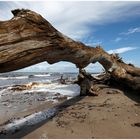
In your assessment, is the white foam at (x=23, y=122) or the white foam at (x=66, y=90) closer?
the white foam at (x=23, y=122)

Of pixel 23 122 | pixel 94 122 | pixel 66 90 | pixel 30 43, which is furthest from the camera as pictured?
pixel 66 90

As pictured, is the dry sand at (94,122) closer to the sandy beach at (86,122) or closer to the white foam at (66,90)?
the sandy beach at (86,122)

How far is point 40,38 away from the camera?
16.7 feet

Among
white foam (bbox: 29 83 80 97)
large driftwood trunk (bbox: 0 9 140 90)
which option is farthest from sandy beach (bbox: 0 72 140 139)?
white foam (bbox: 29 83 80 97)

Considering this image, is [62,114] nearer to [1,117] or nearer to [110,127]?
[110,127]

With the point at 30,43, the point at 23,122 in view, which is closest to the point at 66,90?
the point at 23,122

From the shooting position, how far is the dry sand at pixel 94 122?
19.2ft

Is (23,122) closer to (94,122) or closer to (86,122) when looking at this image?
(86,122)

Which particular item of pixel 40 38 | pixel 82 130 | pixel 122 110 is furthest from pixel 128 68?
pixel 40 38

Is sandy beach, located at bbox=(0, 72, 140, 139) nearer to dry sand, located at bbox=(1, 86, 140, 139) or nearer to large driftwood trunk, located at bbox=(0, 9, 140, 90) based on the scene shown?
dry sand, located at bbox=(1, 86, 140, 139)

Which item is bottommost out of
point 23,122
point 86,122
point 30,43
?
point 23,122

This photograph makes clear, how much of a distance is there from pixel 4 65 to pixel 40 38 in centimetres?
101

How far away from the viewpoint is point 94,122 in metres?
6.65

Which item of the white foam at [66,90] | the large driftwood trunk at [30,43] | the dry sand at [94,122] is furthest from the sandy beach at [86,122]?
the white foam at [66,90]
